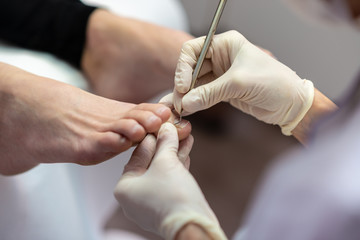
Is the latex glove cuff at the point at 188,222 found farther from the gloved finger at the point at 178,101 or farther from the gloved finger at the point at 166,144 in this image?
the gloved finger at the point at 178,101

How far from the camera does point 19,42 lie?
908mm

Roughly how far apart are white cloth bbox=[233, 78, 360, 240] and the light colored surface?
0.25 metres

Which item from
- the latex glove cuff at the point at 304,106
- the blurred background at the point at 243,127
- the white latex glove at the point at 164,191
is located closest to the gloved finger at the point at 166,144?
the white latex glove at the point at 164,191

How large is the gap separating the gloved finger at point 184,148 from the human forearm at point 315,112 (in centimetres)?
17

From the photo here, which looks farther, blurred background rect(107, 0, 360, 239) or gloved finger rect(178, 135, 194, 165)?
blurred background rect(107, 0, 360, 239)

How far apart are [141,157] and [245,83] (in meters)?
0.19

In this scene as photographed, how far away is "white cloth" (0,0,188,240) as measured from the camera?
0.75 m

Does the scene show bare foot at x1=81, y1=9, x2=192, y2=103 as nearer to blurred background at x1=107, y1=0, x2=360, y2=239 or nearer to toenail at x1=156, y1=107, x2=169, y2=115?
blurred background at x1=107, y1=0, x2=360, y2=239

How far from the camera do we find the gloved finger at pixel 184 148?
59cm

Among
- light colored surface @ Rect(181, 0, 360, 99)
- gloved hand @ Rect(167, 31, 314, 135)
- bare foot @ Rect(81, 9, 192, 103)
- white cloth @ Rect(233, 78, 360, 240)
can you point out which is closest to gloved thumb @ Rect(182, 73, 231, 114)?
gloved hand @ Rect(167, 31, 314, 135)

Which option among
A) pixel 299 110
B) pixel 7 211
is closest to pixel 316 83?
pixel 299 110

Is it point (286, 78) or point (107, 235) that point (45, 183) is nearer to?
point (107, 235)

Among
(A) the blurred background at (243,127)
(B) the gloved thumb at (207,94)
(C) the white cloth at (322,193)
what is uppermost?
(C) the white cloth at (322,193)

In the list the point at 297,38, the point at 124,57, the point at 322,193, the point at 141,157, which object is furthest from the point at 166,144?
the point at 297,38
